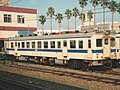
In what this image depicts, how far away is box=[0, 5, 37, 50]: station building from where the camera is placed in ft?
235

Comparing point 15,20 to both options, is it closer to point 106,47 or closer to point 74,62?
point 74,62

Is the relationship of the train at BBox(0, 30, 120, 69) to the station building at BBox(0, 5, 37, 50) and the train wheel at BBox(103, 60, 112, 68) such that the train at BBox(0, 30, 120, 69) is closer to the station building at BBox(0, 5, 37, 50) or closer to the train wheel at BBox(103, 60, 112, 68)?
the train wheel at BBox(103, 60, 112, 68)

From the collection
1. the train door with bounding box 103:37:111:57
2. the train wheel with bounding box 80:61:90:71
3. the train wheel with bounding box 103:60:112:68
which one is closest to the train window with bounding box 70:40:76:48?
the train wheel with bounding box 80:61:90:71

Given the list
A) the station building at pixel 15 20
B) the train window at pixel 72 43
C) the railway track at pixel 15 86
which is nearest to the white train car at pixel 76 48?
the train window at pixel 72 43

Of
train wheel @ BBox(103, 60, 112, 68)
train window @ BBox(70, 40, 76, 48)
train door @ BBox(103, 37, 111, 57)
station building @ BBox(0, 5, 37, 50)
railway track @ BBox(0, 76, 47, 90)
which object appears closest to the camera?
railway track @ BBox(0, 76, 47, 90)

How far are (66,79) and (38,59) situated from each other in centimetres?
1331

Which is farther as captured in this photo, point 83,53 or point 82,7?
point 82,7

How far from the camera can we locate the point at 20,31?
73875 mm

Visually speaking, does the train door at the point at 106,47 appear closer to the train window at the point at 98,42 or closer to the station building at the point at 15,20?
the train window at the point at 98,42

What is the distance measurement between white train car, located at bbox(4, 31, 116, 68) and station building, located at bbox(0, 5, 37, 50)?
39409 mm

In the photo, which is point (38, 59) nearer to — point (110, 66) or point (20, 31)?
point (110, 66)

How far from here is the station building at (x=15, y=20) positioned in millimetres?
71562

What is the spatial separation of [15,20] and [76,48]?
51.2 metres

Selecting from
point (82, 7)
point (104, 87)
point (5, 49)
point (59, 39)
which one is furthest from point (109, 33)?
point (82, 7)
